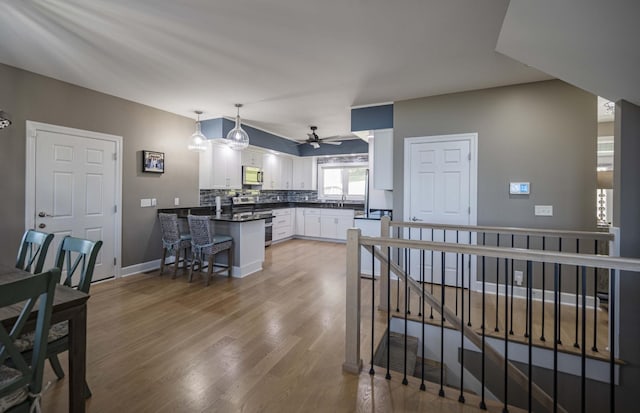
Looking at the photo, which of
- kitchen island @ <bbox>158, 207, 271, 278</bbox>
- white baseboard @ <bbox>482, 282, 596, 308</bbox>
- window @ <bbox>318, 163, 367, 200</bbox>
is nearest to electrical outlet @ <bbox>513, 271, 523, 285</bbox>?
white baseboard @ <bbox>482, 282, 596, 308</bbox>

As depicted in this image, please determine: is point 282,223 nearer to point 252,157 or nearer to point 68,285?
point 252,157

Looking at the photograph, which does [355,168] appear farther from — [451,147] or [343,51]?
[343,51]

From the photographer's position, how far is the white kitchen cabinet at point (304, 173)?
26.6 ft

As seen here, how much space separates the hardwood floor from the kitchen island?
17.6 inches

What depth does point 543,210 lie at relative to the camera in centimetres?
360

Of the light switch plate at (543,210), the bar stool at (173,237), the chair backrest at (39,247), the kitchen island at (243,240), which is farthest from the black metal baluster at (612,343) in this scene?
the bar stool at (173,237)

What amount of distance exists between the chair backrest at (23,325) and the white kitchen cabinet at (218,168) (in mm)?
4468

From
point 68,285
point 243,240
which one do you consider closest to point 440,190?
point 243,240

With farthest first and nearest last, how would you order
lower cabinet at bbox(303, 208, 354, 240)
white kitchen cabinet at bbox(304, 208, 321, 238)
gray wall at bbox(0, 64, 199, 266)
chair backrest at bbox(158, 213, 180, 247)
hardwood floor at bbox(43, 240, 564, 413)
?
white kitchen cabinet at bbox(304, 208, 321, 238), lower cabinet at bbox(303, 208, 354, 240), chair backrest at bbox(158, 213, 180, 247), gray wall at bbox(0, 64, 199, 266), hardwood floor at bbox(43, 240, 564, 413)

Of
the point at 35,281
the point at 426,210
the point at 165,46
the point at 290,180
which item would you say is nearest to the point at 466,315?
A: the point at 426,210

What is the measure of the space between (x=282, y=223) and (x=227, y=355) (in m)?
5.10

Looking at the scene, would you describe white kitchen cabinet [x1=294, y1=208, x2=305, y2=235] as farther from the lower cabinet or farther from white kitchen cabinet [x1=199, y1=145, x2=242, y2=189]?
white kitchen cabinet [x1=199, y1=145, x2=242, y2=189]

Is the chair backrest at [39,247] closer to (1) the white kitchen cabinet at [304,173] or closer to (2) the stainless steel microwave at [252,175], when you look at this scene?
(2) the stainless steel microwave at [252,175]

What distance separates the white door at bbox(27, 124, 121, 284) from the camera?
11.6 ft
